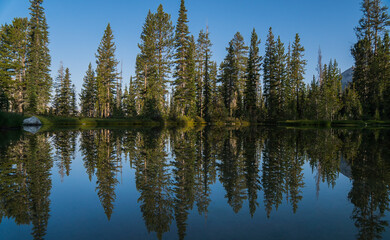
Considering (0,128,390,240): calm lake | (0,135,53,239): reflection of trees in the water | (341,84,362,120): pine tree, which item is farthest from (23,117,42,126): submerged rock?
(341,84,362,120): pine tree

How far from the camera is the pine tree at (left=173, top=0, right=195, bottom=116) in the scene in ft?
128

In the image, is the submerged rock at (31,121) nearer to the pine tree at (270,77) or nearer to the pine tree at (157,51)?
the pine tree at (157,51)

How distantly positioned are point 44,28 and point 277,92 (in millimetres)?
52010

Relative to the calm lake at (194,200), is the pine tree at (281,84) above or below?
above

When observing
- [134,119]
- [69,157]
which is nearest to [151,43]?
[134,119]

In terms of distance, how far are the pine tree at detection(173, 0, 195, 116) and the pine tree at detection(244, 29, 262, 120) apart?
1335 cm

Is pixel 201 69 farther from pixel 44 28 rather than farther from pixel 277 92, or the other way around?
pixel 44 28

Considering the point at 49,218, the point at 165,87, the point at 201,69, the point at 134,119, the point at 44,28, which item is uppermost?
the point at 44,28

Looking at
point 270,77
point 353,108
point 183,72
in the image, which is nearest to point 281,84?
point 270,77

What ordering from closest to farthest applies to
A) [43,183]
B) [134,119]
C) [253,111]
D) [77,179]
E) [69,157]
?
[43,183] < [77,179] < [69,157] < [134,119] < [253,111]

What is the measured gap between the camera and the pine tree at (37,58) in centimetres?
4057

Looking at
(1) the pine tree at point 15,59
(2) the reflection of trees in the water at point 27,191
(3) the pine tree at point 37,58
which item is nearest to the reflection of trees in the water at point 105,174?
(2) the reflection of trees in the water at point 27,191

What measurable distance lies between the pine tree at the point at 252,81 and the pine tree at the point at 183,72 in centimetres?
1335

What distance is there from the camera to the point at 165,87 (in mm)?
40844
